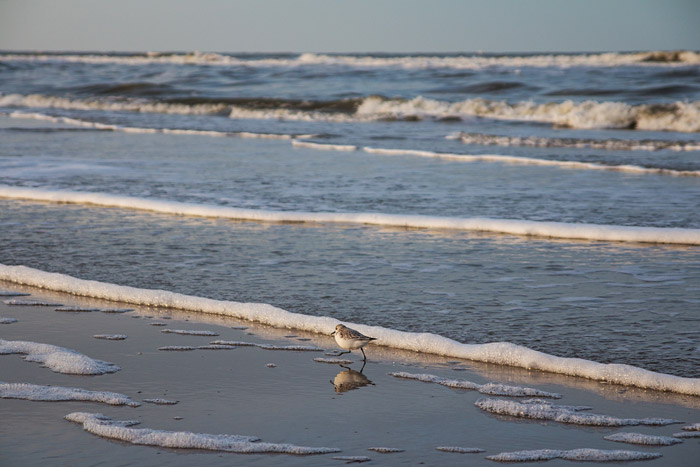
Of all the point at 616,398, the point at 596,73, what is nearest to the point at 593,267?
the point at 616,398

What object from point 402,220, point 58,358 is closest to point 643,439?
point 58,358

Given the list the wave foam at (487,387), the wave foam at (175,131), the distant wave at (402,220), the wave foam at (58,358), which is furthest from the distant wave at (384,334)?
the wave foam at (175,131)

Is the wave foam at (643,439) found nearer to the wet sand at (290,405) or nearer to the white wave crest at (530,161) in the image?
the wet sand at (290,405)

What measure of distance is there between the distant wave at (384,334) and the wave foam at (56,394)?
1.64 m

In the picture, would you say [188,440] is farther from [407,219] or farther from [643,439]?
[407,219]

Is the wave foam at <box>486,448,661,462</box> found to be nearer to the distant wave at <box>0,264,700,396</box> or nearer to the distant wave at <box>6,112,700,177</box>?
the distant wave at <box>0,264,700,396</box>

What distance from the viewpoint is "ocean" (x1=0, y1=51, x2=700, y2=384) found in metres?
6.16

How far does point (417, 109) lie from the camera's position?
27016 mm

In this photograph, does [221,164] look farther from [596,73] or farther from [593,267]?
[596,73]

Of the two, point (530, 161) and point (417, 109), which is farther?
point (417, 109)

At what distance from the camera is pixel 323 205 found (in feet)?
34.5

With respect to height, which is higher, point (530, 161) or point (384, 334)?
point (530, 161)

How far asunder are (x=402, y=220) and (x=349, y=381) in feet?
15.5

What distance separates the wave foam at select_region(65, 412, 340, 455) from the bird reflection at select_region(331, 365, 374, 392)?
2.88 feet
